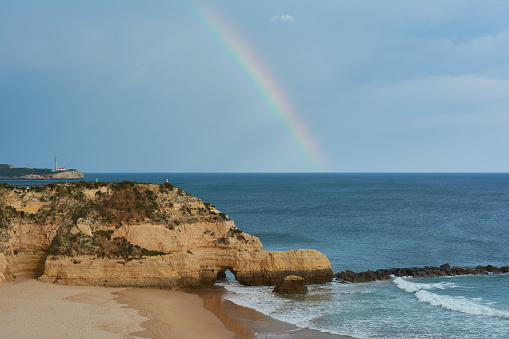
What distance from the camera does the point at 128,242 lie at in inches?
1382

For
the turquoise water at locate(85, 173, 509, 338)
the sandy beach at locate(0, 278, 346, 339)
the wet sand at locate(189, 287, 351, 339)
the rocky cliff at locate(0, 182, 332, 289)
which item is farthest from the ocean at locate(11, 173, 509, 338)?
the rocky cliff at locate(0, 182, 332, 289)

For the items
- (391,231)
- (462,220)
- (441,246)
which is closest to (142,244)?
(441,246)

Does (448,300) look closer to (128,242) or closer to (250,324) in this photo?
(250,324)

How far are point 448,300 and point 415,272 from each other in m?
9.06

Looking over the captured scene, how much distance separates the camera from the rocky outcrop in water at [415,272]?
40.2 metres

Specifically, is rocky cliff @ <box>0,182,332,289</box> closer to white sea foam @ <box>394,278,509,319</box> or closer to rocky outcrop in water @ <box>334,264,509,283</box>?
rocky outcrop in water @ <box>334,264,509,283</box>

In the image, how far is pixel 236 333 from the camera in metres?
26.1

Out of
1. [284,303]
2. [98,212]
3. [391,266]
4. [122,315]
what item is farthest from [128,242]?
[391,266]

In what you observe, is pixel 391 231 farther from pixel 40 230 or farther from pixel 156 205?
pixel 40 230

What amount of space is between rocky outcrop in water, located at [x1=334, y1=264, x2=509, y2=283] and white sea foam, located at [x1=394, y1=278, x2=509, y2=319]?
2378 millimetres

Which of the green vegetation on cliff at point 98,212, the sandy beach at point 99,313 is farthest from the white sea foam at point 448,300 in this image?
the sandy beach at point 99,313

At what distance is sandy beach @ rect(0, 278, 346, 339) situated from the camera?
959 inches

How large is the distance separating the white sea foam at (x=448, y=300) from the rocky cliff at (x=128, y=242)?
23.4 feet

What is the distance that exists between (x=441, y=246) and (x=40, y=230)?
47379mm
